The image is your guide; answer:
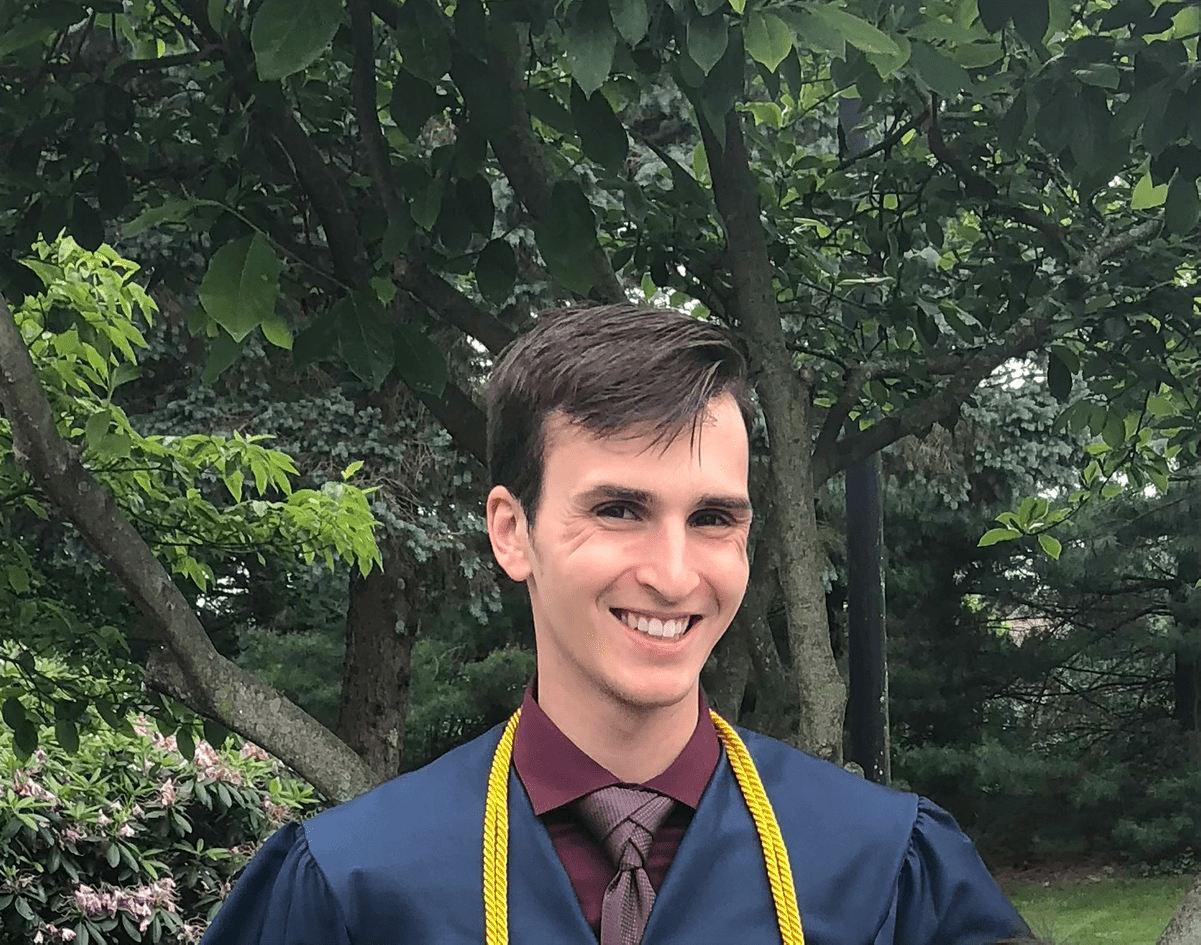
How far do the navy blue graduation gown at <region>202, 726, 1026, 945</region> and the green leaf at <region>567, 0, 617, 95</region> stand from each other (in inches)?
35.1

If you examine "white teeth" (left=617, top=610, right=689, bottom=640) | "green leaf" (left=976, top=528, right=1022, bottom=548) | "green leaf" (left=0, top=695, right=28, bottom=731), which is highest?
"green leaf" (left=976, top=528, right=1022, bottom=548)

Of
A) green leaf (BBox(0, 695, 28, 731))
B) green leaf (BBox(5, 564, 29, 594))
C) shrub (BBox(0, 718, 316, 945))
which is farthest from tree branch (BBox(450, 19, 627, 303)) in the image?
shrub (BBox(0, 718, 316, 945))

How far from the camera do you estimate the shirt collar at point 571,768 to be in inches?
57.4

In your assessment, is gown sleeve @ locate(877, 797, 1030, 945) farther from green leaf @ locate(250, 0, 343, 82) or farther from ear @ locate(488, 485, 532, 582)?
green leaf @ locate(250, 0, 343, 82)

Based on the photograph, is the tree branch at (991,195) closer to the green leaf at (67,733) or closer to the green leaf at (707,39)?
the green leaf at (707,39)

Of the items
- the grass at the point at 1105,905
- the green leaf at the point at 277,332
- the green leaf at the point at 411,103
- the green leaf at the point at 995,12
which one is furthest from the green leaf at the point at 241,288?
the grass at the point at 1105,905

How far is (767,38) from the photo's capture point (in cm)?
188

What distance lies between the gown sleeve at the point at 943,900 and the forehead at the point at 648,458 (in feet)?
1.45

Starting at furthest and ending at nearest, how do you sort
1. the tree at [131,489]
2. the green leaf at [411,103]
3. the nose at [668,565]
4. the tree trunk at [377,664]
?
the tree trunk at [377,664]
the tree at [131,489]
the green leaf at [411,103]
the nose at [668,565]

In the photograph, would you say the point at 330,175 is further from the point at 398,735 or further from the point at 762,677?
the point at 398,735

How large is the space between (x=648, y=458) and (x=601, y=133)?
43.6 inches

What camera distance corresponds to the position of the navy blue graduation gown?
4.63ft

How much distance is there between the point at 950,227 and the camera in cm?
478

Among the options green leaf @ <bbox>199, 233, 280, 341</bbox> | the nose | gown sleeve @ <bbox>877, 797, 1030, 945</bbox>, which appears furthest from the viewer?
green leaf @ <bbox>199, 233, 280, 341</bbox>
